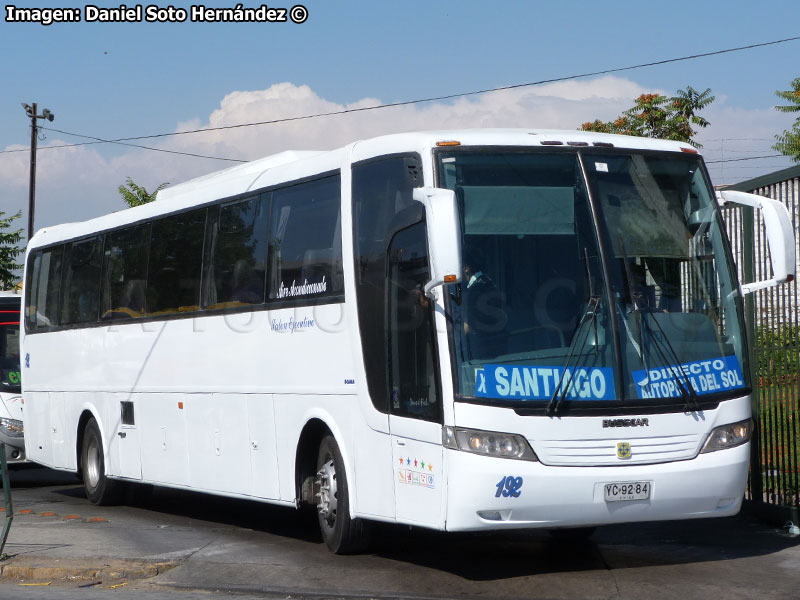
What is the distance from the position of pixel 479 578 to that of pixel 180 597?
219cm

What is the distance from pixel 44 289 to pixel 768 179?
10.6 meters

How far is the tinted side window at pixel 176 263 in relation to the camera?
1306 centimetres

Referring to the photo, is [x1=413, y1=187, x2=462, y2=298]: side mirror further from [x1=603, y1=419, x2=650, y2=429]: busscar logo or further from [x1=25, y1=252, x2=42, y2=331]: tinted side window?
[x1=25, y1=252, x2=42, y2=331]: tinted side window

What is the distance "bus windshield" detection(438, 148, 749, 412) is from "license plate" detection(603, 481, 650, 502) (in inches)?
22.4

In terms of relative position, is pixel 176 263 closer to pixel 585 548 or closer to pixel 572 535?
pixel 572 535

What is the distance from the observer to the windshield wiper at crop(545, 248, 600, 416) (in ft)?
27.4

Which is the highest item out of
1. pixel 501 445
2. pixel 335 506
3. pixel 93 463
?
pixel 501 445

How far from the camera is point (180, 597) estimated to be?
340 inches

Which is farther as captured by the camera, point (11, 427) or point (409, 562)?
point (11, 427)

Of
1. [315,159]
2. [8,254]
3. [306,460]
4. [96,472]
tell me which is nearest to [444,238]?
[315,159]

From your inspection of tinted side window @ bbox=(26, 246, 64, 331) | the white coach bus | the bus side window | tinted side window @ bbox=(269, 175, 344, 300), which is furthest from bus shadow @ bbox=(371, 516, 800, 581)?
tinted side window @ bbox=(26, 246, 64, 331)

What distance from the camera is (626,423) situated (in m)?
8.48

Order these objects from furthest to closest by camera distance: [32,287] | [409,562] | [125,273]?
[32,287] → [125,273] → [409,562]

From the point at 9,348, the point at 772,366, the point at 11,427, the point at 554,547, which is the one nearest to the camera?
the point at 554,547
